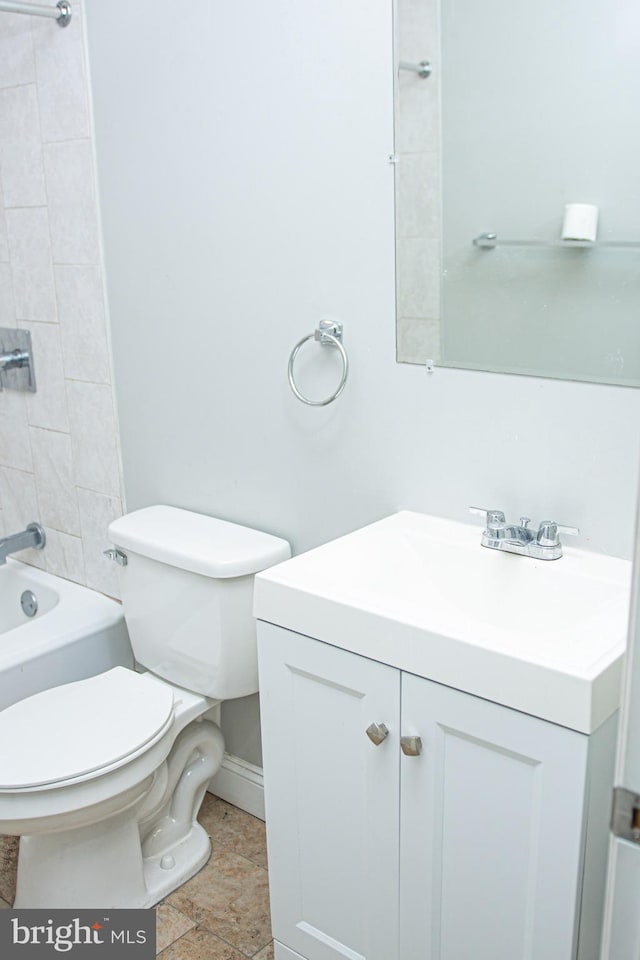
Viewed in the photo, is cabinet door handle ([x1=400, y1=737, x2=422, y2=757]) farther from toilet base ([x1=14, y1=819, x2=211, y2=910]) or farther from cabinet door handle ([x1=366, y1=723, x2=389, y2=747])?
toilet base ([x1=14, y1=819, x2=211, y2=910])

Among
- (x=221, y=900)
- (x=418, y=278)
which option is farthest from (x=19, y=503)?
(x=418, y=278)

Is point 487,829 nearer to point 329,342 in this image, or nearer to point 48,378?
point 329,342

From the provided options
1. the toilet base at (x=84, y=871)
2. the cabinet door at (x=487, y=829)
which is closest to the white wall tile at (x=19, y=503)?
the toilet base at (x=84, y=871)

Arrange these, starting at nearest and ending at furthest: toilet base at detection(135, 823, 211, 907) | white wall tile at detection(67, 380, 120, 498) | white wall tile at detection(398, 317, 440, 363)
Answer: white wall tile at detection(398, 317, 440, 363)
toilet base at detection(135, 823, 211, 907)
white wall tile at detection(67, 380, 120, 498)

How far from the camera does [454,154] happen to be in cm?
159

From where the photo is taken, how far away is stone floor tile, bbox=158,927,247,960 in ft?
6.23

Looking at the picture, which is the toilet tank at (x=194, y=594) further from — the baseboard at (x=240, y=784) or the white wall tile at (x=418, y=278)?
the white wall tile at (x=418, y=278)

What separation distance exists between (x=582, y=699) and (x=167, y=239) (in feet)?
4.48

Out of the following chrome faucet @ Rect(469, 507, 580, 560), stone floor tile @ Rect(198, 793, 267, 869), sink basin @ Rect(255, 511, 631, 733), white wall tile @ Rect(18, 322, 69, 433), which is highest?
white wall tile @ Rect(18, 322, 69, 433)

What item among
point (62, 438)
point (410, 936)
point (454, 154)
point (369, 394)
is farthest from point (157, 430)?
point (410, 936)

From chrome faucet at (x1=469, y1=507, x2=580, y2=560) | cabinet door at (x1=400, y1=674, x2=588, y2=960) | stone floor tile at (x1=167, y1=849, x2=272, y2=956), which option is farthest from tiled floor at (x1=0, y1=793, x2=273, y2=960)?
chrome faucet at (x1=469, y1=507, x2=580, y2=560)

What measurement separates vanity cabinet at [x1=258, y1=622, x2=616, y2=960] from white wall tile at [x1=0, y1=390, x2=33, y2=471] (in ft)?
4.31

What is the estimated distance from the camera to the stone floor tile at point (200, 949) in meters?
1.90

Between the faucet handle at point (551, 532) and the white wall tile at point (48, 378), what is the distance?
137 centimetres
